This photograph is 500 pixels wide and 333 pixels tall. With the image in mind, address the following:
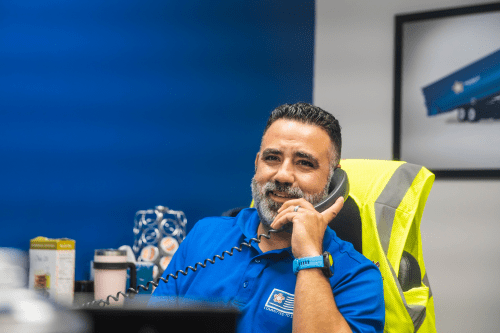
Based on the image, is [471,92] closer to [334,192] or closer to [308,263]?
[334,192]

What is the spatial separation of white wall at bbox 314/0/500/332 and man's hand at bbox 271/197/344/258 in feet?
4.94

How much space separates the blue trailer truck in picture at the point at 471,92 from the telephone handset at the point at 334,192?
1.50 metres

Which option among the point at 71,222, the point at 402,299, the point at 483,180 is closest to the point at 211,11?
the point at 71,222

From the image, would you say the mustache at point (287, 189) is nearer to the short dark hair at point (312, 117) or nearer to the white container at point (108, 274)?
the short dark hair at point (312, 117)

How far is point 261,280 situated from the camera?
125cm

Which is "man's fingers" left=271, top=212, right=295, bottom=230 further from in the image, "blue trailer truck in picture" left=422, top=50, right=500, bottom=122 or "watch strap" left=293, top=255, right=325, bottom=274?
"blue trailer truck in picture" left=422, top=50, right=500, bottom=122

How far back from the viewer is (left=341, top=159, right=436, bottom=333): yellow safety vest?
4.61 feet

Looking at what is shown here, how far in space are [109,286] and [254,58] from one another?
1.55 m

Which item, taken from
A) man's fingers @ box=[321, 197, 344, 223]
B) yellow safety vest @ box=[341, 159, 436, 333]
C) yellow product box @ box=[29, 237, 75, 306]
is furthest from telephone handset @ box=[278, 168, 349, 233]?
yellow product box @ box=[29, 237, 75, 306]

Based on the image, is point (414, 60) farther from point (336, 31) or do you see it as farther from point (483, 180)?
point (483, 180)

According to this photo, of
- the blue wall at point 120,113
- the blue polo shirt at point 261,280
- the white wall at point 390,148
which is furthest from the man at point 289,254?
the white wall at point 390,148

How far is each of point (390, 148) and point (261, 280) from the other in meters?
1.82

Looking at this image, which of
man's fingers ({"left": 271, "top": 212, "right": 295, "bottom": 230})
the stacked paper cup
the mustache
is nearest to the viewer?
man's fingers ({"left": 271, "top": 212, "right": 295, "bottom": 230})

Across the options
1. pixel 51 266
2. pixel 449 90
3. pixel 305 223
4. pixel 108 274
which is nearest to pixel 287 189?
pixel 305 223
